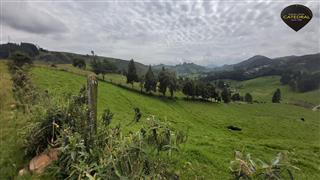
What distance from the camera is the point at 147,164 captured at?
6090 mm

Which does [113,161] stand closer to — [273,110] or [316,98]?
[273,110]

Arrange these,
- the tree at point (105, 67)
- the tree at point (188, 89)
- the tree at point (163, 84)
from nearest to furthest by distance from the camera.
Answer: the tree at point (163, 84) < the tree at point (188, 89) < the tree at point (105, 67)

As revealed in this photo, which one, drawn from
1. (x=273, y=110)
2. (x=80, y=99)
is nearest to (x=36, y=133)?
(x=80, y=99)

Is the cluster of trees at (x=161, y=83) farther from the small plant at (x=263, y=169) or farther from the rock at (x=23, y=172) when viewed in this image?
the small plant at (x=263, y=169)

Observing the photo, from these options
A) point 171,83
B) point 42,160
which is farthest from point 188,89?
point 42,160

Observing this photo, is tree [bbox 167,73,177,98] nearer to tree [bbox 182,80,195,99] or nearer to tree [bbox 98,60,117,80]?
tree [bbox 182,80,195,99]

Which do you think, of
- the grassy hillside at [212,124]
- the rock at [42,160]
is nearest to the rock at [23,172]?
the rock at [42,160]

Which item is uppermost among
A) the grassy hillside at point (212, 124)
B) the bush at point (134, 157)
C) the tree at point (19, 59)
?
the bush at point (134, 157)

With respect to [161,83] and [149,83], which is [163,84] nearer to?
[161,83]

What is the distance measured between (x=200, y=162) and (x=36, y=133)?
20.7 feet

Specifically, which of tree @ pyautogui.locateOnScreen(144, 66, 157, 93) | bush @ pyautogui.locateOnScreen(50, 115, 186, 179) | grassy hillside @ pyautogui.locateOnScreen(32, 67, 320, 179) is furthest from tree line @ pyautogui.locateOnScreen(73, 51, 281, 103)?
bush @ pyautogui.locateOnScreen(50, 115, 186, 179)

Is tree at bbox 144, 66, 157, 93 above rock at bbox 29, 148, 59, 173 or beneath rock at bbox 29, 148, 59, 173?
beneath

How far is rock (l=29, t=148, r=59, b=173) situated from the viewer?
27.0ft

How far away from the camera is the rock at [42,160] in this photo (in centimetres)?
823
